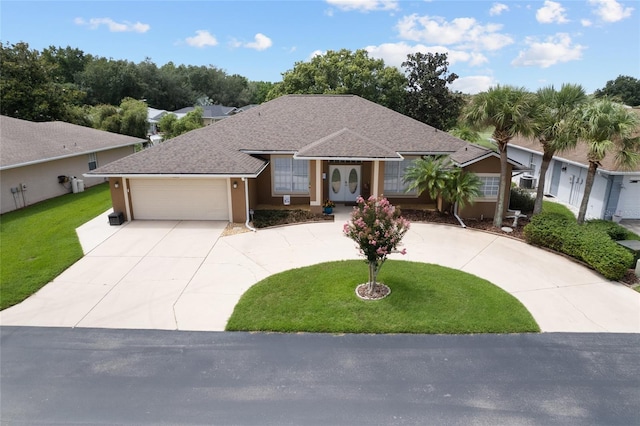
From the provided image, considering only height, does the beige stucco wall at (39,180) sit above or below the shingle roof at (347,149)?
below

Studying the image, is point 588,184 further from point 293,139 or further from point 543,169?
point 293,139

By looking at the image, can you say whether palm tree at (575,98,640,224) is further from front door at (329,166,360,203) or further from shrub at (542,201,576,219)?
Answer: front door at (329,166,360,203)

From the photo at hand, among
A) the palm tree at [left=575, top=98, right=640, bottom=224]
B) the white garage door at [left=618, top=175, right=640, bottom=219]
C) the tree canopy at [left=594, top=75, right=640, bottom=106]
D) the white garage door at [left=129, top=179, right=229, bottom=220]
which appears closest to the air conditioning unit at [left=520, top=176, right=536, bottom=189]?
the white garage door at [left=618, top=175, right=640, bottom=219]

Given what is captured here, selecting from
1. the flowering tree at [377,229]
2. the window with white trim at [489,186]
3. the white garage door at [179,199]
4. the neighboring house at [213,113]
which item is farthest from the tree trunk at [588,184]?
the neighboring house at [213,113]

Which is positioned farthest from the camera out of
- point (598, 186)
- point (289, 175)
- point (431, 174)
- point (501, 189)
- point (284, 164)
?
point (289, 175)

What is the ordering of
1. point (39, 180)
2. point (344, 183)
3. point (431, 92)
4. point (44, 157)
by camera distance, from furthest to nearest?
point (431, 92) < point (39, 180) < point (44, 157) < point (344, 183)

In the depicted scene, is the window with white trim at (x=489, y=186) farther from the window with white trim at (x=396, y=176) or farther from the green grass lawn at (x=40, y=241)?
the green grass lawn at (x=40, y=241)

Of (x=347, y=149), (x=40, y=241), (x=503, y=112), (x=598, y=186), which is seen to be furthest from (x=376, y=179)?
(x=40, y=241)
